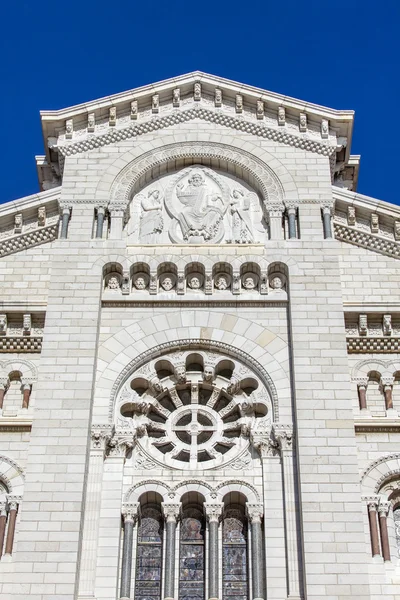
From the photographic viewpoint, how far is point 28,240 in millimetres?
22797

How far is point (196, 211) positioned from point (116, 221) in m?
1.88

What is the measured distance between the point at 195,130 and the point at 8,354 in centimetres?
758

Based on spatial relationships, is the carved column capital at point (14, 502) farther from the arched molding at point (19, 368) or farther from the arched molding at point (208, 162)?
the arched molding at point (208, 162)

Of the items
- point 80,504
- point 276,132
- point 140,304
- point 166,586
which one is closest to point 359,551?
point 166,586

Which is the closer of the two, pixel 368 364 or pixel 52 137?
pixel 368 364

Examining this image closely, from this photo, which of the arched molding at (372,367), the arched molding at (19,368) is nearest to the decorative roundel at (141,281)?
the arched molding at (19,368)

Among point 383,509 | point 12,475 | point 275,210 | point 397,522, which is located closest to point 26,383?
point 12,475

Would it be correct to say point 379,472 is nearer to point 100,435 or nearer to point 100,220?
point 100,435

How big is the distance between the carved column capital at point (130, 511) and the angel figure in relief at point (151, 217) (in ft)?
21.3

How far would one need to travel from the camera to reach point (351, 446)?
61.3 ft

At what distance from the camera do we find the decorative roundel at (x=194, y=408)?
19.6 meters

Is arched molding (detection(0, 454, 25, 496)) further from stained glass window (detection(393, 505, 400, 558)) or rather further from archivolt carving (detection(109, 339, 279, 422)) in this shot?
stained glass window (detection(393, 505, 400, 558))

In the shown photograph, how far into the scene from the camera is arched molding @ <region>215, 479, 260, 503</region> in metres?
18.6

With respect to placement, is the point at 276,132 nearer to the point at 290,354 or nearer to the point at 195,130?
the point at 195,130
